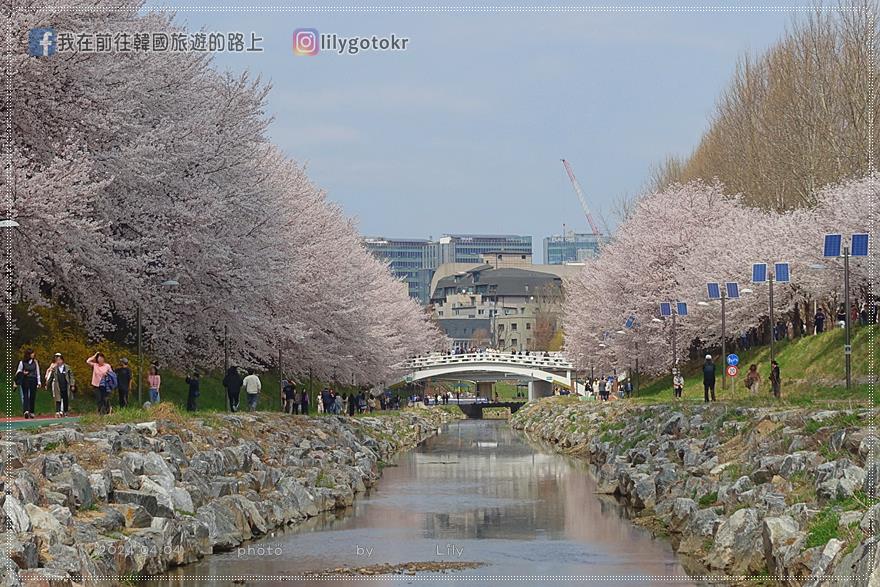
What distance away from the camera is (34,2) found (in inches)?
1385

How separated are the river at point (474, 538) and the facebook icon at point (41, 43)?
1381cm

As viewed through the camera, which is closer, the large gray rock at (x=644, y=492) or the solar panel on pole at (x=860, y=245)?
the large gray rock at (x=644, y=492)

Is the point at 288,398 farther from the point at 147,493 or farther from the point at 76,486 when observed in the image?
the point at 76,486

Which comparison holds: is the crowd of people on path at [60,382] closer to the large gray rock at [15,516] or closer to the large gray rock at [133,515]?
the large gray rock at [133,515]

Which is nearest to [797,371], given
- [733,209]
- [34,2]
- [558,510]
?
[733,209]

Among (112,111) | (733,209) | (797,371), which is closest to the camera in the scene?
(112,111)

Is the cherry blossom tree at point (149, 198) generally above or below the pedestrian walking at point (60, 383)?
above

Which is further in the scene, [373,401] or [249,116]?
[373,401]

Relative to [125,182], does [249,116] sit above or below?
above

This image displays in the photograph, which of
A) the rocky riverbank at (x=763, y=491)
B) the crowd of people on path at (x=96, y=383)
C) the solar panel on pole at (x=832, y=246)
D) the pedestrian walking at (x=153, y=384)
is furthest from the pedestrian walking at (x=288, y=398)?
the solar panel on pole at (x=832, y=246)

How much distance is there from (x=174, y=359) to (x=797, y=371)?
29666 millimetres

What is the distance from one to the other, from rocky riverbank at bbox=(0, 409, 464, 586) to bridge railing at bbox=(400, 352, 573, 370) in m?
89.2

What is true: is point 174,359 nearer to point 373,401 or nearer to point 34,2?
point 34,2

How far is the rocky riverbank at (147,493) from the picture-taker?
18.5m
